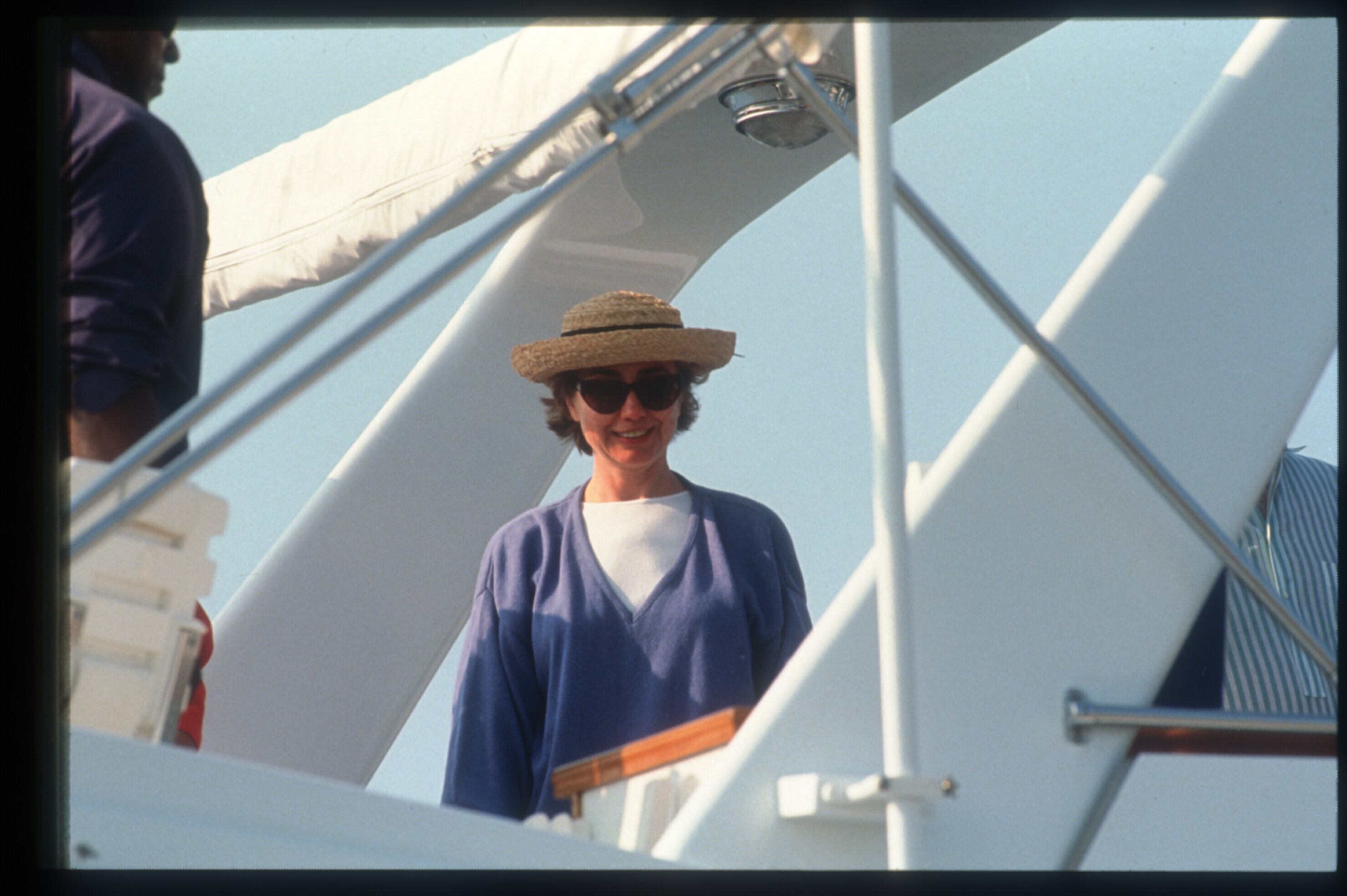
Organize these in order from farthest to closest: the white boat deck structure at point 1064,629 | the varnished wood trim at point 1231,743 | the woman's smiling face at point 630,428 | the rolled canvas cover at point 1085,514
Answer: the woman's smiling face at point 630,428
the varnished wood trim at point 1231,743
the rolled canvas cover at point 1085,514
the white boat deck structure at point 1064,629

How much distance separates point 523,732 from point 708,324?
0.75 meters

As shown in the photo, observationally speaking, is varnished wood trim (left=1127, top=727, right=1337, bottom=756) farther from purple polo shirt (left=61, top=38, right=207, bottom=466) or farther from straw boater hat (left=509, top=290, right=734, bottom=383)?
straw boater hat (left=509, top=290, right=734, bottom=383)

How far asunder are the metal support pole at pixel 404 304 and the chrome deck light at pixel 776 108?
1.00m

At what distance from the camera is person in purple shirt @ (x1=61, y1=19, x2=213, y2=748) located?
4.74ft

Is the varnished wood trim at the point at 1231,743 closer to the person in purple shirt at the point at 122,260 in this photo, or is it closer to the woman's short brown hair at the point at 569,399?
the person in purple shirt at the point at 122,260

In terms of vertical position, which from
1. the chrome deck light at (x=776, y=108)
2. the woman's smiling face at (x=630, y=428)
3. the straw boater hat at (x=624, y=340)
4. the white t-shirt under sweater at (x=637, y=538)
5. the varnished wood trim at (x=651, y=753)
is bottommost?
the varnished wood trim at (x=651, y=753)

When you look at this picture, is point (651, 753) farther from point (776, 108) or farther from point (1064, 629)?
point (776, 108)

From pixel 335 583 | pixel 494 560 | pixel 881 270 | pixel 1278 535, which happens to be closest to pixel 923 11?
pixel 881 270

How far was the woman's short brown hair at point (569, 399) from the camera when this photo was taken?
7.93 feet

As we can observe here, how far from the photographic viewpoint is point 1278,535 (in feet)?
8.80

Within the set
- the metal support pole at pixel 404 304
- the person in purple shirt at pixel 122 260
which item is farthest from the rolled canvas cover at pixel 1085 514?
the person in purple shirt at pixel 122 260

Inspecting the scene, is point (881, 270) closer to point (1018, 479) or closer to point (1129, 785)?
point (1018, 479)

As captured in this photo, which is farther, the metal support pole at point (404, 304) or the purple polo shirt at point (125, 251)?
the purple polo shirt at point (125, 251)

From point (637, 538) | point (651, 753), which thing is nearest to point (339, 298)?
point (651, 753)
